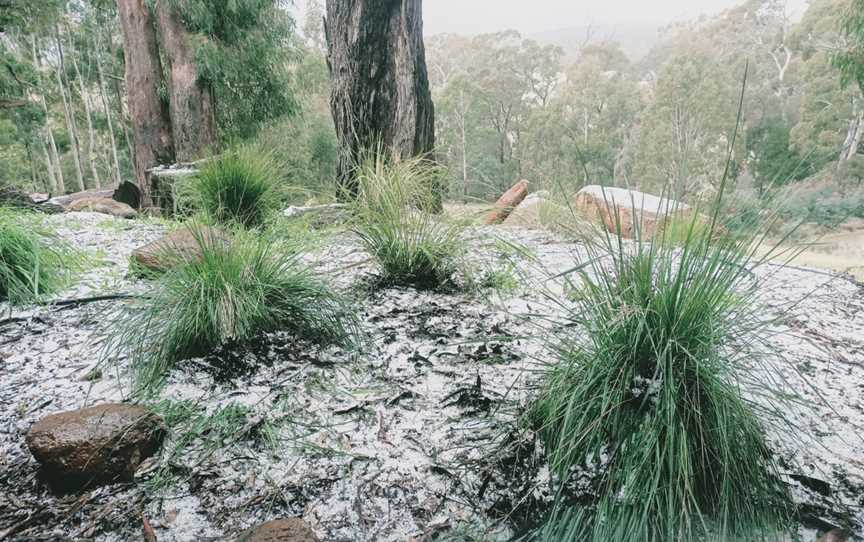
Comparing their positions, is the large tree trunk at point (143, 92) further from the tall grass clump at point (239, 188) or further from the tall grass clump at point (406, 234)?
the tall grass clump at point (406, 234)

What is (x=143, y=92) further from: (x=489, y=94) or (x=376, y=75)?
(x=489, y=94)

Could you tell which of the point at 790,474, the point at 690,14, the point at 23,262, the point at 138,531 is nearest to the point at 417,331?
the point at 138,531

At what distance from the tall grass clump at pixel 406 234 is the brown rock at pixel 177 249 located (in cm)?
53

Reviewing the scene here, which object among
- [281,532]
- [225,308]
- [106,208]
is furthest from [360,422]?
[106,208]

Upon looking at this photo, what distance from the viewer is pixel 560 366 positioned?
3.42ft

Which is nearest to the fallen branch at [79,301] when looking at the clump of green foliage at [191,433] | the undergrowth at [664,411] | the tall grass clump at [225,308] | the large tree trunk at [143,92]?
the tall grass clump at [225,308]

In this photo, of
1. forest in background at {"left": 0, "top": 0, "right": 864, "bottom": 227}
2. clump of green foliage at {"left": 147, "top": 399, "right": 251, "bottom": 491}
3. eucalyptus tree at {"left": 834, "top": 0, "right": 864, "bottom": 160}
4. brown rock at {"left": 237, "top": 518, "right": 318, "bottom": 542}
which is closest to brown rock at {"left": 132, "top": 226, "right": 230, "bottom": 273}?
clump of green foliage at {"left": 147, "top": 399, "right": 251, "bottom": 491}

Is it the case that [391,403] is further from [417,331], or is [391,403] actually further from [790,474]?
[790,474]

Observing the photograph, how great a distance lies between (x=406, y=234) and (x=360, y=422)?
2.67 ft

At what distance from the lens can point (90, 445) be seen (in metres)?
0.98

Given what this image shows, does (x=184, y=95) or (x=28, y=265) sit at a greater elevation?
(x=184, y=95)

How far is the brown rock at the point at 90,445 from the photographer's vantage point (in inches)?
38.2

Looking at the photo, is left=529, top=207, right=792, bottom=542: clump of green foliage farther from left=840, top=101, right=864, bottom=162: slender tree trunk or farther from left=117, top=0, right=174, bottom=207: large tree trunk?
left=840, top=101, right=864, bottom=162: slender tree trunk

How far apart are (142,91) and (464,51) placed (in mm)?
24519
